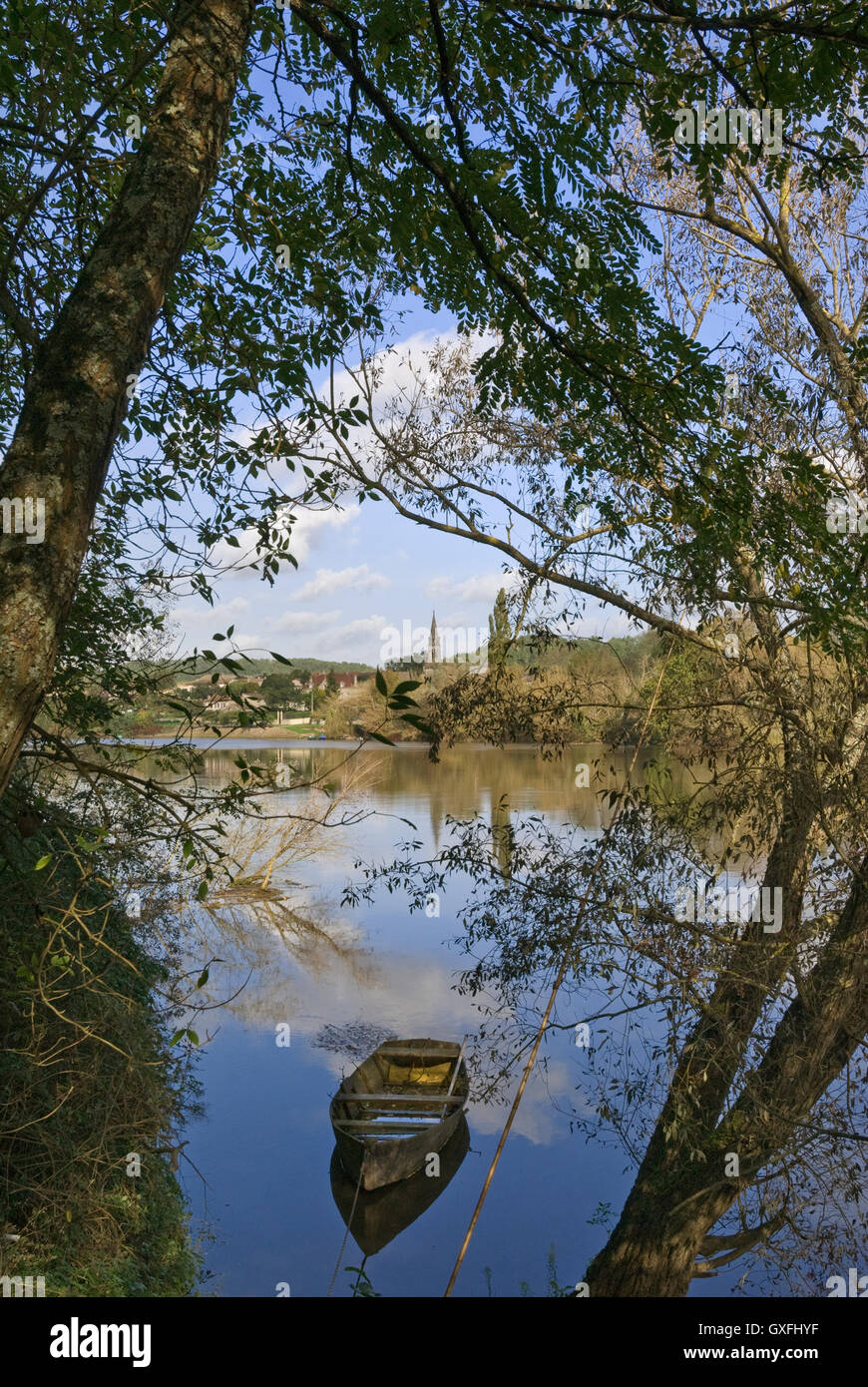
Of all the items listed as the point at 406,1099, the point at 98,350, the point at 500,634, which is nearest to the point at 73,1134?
the point at 500,634

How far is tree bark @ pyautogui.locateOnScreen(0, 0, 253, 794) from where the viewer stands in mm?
1603

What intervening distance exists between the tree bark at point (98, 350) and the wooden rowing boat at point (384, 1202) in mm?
8923

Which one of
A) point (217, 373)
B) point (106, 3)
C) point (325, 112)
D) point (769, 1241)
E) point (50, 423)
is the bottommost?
point (769, 1241)

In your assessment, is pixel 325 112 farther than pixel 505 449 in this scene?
No

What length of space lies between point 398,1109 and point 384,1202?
A: 1180 mm

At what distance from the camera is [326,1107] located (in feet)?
39.1

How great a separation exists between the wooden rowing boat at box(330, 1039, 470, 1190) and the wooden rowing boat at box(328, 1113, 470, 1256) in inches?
17.1

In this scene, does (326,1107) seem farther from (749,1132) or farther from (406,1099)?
(749,1132)

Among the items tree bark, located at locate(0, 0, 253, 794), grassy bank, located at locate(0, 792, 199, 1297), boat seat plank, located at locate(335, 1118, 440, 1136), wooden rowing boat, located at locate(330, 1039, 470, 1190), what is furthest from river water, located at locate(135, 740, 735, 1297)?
tree bark, located at locate(0, 0, 253, 794)
